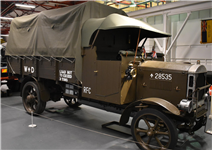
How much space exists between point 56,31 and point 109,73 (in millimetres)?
1946

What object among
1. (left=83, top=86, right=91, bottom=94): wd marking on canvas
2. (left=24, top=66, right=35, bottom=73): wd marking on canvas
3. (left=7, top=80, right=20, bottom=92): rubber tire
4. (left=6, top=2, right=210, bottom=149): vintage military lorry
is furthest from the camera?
(left=7, top=80, right=20, bottom=92): rubber tire

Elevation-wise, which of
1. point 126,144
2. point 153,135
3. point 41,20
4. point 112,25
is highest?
point 41,20

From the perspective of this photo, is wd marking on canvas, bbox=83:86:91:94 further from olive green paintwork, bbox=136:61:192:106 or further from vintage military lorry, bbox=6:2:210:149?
olive green paintwork, bbox=136:61:192:106

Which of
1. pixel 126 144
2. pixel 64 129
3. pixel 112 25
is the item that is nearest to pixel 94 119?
pixel 64 129

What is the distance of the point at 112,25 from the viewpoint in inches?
154

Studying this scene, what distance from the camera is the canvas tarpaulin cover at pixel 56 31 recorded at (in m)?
4.62

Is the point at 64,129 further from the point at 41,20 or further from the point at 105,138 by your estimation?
the point at 41,20

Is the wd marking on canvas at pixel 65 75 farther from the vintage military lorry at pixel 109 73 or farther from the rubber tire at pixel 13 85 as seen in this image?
the rubber tire at pixel 13 85

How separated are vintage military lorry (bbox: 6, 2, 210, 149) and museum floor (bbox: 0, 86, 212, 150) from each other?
33cm

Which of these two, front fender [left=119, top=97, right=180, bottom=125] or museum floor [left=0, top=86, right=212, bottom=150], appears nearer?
front fender [left=119, top=97, right=180, bottom=125]

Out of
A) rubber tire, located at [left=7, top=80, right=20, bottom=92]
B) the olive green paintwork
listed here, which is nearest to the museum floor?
the olive green paintwork

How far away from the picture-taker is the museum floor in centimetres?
404

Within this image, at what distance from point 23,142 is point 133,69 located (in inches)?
101

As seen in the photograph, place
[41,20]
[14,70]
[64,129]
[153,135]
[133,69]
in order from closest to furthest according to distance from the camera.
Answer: [153,135]
[133,69]
[64,129]
[41,20]
[14,70]
